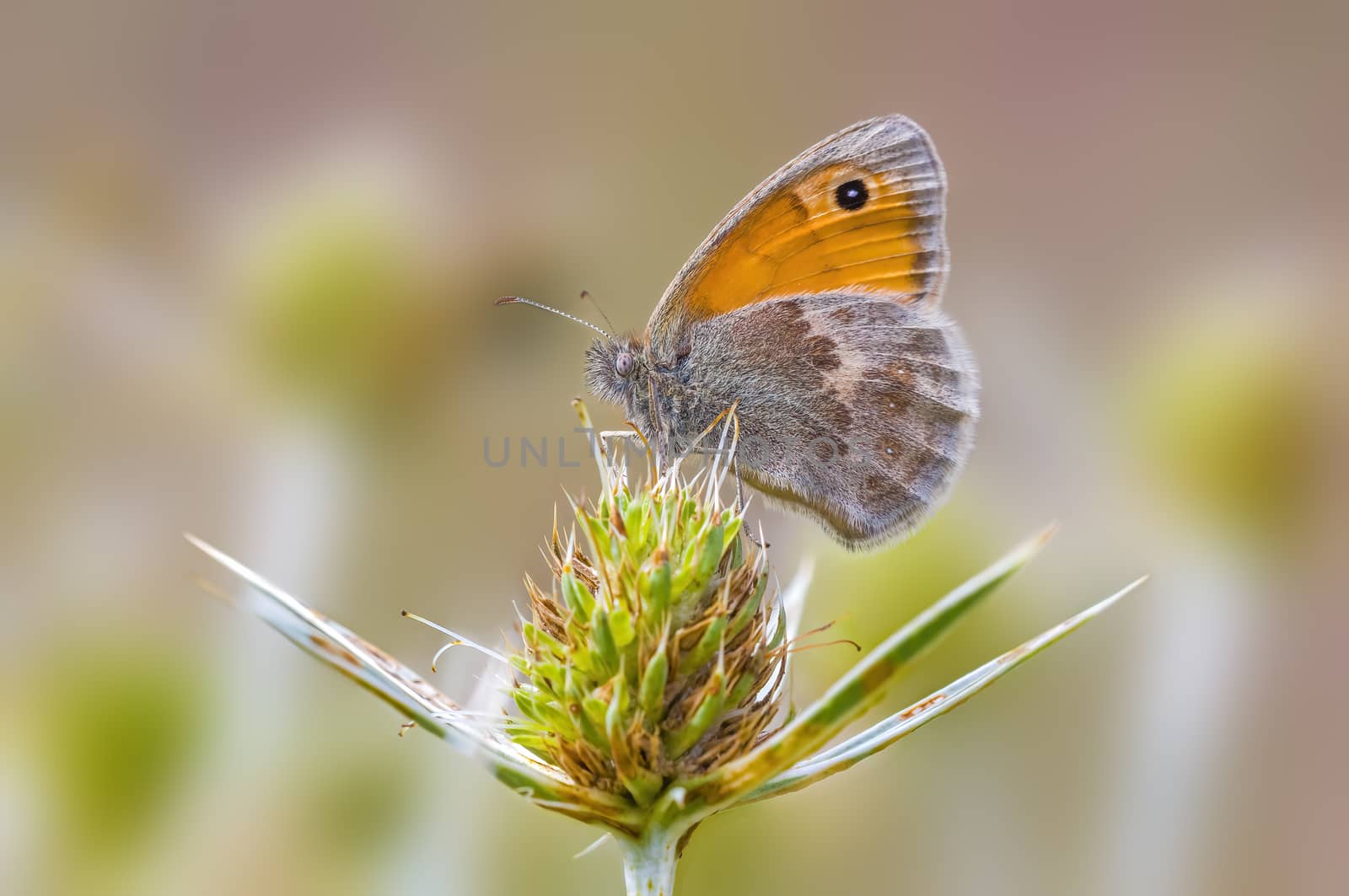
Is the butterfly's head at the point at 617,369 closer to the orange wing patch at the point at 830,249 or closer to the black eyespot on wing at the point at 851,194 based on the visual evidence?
the orange wing patch at the point at 830,249

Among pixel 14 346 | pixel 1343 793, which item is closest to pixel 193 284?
pixel 14 346

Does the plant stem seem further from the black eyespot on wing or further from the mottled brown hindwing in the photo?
the black eyespot on wing

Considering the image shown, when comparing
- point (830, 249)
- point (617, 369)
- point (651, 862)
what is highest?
point (830, 249)

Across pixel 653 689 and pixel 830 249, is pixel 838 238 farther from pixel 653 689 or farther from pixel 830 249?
pixel 653 689

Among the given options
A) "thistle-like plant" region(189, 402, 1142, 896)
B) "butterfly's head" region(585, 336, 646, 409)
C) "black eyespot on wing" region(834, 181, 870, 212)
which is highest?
"black eyespot on wing" region(834, 181, 870, 212)

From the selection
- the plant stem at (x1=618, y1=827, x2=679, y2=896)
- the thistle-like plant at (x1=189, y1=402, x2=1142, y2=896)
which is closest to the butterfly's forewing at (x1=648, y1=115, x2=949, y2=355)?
the thistle-like plant at (x1=189, y1=402, x2=1142, y2=896)

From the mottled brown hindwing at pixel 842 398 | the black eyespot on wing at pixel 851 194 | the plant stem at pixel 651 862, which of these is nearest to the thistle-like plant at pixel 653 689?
the plant stem at pixel 651 862

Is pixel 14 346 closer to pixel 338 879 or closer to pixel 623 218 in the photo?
pixel 338 879

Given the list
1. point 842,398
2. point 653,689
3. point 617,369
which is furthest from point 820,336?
point 653,689

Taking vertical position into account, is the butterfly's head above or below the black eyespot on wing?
below
